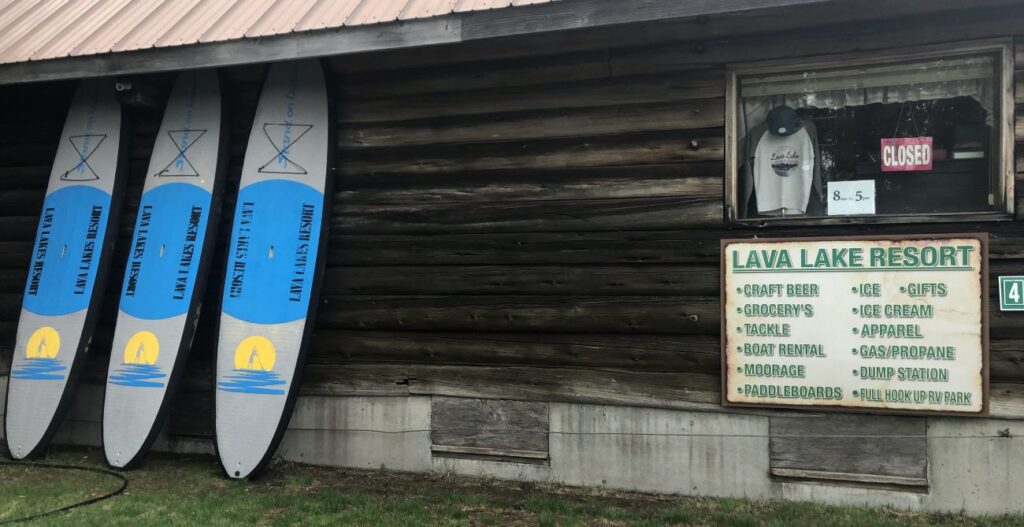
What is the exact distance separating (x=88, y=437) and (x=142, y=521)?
7.92 feet

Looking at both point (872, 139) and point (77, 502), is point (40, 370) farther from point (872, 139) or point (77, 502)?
point (872, 139)

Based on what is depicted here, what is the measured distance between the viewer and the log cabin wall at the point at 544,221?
486 centimetres

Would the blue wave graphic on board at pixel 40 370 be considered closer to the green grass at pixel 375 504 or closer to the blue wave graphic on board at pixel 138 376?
the blue wave graphic on board at pixel 138 376

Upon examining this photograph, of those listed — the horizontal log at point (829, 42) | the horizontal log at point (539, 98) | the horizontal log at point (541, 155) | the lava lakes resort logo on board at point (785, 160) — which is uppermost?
the horizontal log at point (829, 42)

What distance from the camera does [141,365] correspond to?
576 centimetres

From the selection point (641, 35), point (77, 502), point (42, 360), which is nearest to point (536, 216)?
point (641, 35)

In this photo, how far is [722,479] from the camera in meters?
4.84

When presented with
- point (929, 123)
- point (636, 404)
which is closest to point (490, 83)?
point (636, 404)

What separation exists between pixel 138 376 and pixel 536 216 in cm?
346

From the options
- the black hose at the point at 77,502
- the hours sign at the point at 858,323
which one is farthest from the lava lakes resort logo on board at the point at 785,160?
the black hose at the point at 77,502

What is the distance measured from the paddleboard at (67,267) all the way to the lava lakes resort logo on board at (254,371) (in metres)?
1.49

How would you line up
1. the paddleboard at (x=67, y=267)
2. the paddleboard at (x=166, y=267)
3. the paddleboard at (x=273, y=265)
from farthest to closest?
1. the paddleboard at (x=67, y=267)
2. the paddleboard at (x=166, y=267)
3. the paddleboard at (x=273, y=265)

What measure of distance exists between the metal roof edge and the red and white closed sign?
111 cm

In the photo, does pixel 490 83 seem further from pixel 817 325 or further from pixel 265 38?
pixel 817 325
